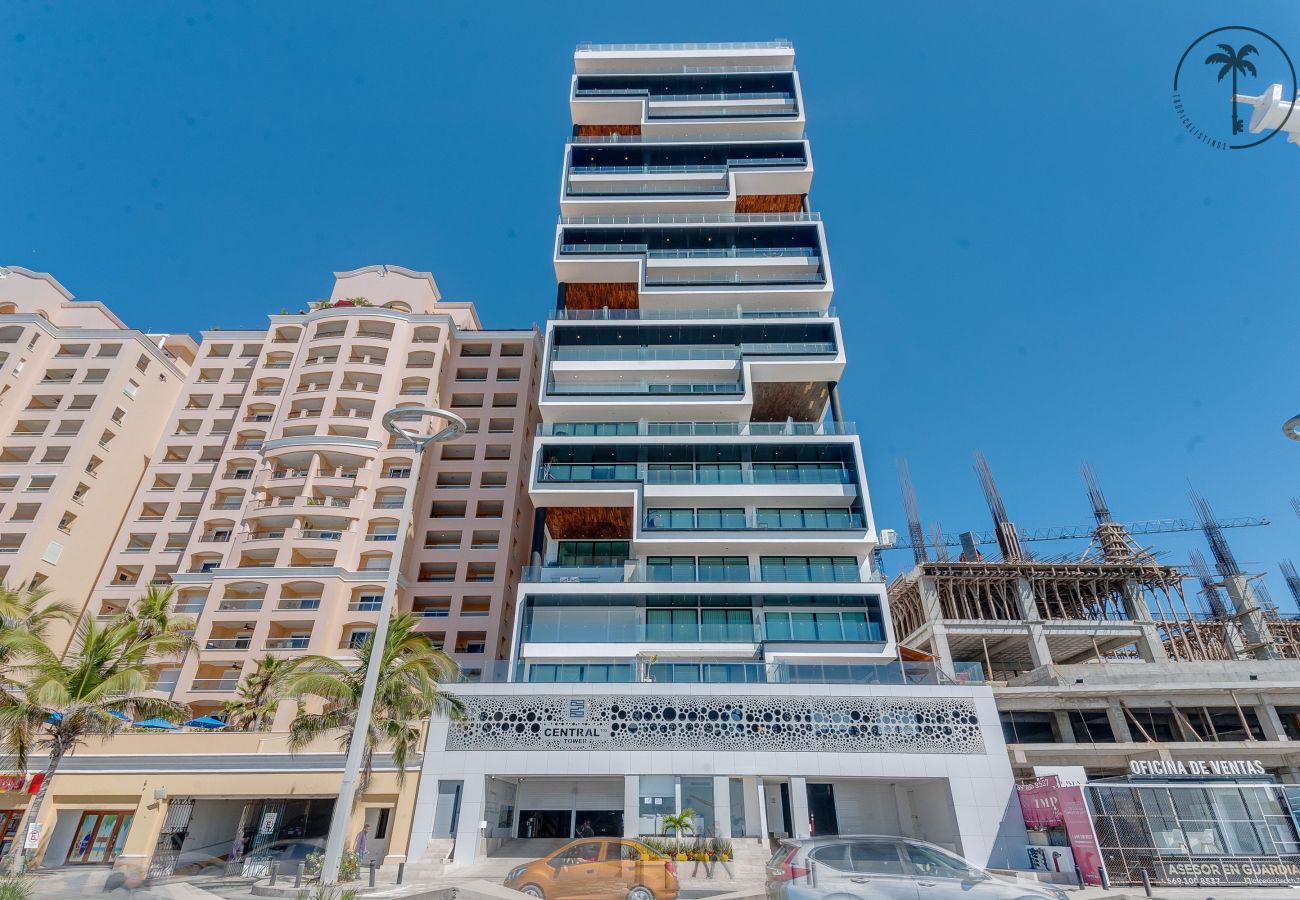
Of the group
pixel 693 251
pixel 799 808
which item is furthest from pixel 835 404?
pixel 799 808

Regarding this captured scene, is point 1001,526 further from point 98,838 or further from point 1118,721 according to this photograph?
point 98,838

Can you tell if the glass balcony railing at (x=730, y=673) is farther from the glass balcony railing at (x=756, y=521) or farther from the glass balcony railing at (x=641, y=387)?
the glass balcony railing at (x=641, y=387)

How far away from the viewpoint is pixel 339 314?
2093 inches

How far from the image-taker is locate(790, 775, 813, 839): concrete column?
24359mm

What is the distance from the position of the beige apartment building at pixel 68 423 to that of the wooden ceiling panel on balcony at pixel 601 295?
113 ft

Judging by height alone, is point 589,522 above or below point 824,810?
above

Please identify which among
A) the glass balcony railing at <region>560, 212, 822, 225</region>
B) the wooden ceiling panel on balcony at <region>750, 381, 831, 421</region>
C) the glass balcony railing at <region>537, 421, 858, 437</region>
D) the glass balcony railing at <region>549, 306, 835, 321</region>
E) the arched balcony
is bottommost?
the arched balcony

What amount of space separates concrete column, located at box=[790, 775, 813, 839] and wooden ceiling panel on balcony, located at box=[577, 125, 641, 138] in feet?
153

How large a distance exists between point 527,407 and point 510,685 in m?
29.8

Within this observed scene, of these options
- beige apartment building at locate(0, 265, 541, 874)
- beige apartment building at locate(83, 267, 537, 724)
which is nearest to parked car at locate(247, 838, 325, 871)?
beige apartment building at locate(0, 265, 541, 874)

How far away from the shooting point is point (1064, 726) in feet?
Answer: 127

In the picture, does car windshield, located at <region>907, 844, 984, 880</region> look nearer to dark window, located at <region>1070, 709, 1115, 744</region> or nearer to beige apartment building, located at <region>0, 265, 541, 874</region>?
beige apartment building, located at <region>0, 265, 541, 874</region>

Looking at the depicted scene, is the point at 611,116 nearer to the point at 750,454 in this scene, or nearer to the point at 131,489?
the point at 750,454

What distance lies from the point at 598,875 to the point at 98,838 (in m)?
21.1
